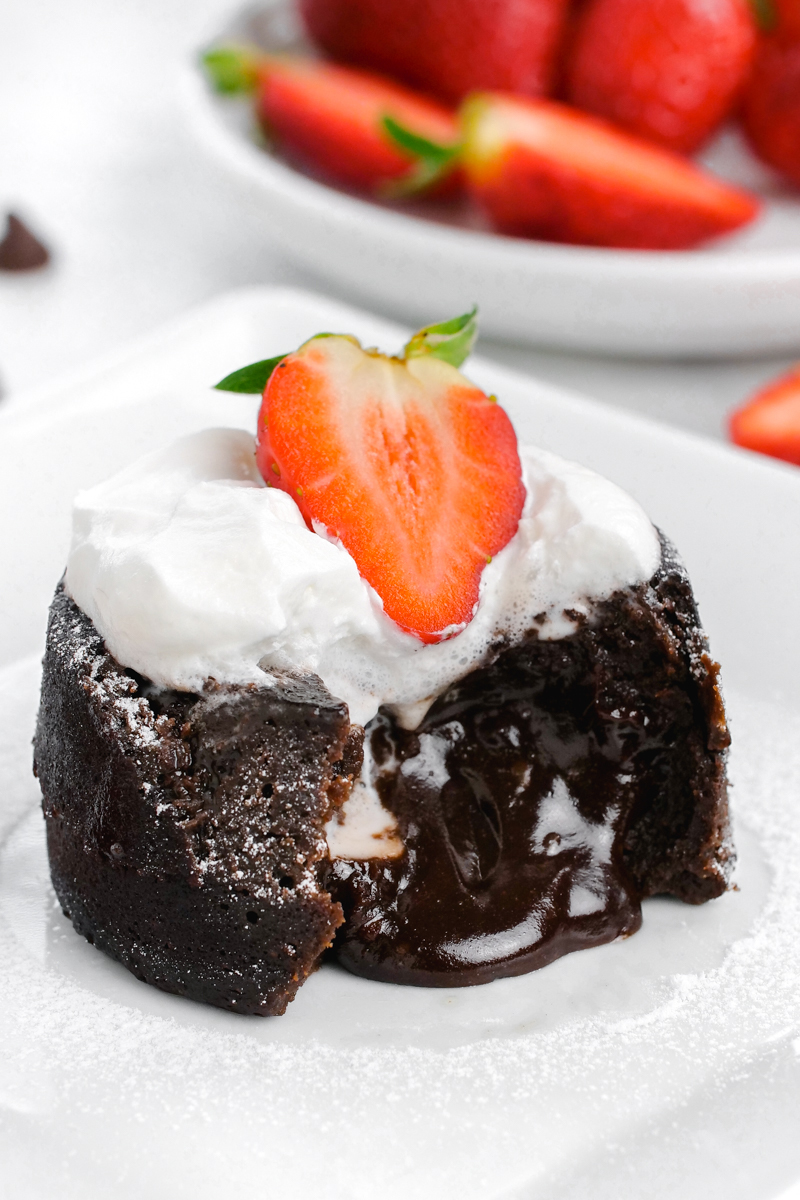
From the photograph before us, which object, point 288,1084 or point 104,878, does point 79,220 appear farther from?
point 288,1084

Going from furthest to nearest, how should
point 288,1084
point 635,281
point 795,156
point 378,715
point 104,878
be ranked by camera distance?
1. point 795,156
2. point 635,281
3. point 378,715
4. point 104,878
5. point 288,1084

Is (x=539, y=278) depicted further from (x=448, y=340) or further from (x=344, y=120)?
(x=448, y=340)

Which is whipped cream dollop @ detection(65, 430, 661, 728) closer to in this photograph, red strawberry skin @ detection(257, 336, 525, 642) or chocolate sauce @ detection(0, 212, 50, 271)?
red strawberry skin @ detection(257, 336, 525, 642)

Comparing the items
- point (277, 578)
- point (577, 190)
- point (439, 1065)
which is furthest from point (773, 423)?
point (439, 1065)

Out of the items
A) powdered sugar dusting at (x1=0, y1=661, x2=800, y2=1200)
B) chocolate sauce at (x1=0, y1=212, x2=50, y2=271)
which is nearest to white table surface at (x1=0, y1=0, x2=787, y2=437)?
chocolate sauce at (x1=0, y1=212, x2=50, y2=271)

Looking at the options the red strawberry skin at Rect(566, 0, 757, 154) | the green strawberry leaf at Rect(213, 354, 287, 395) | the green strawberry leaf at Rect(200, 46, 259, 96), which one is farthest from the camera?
the green strawberry leaf at Rect(200, 46, 259, 96)

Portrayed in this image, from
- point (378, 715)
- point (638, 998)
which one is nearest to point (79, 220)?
point (378, 715)
